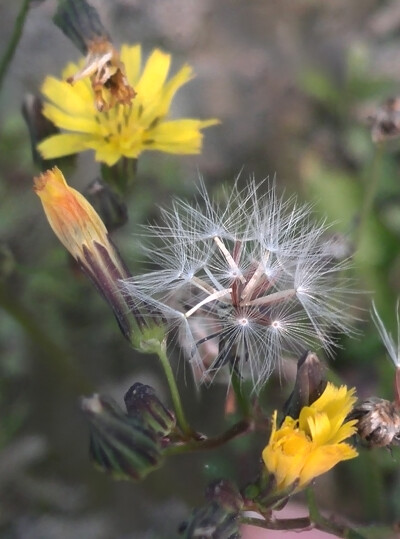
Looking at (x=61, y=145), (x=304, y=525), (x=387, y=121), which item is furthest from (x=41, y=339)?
(x=387, y=121)

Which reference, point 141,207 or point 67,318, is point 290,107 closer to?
point 141,207

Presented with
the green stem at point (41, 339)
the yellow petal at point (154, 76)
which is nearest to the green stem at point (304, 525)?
the green stem at point (41, 339)

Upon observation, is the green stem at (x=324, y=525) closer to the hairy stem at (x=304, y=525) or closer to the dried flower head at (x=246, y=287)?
the hairy stem at (x=304, y=525)

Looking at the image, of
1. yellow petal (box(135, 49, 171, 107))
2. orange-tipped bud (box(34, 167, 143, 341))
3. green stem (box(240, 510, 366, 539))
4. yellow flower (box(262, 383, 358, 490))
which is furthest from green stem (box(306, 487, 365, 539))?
yellow petal (box(135, 49, 171, 107))

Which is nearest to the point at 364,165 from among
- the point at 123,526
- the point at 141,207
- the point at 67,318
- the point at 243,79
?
the point at 243,79

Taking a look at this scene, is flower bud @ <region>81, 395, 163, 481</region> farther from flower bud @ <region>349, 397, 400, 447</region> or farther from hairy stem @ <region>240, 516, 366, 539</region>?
flower bud @ <region>349, 397, 400, 447</region>
